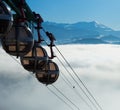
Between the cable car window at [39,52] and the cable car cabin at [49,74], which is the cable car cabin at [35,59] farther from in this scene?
the cable car cabin at [49,74]

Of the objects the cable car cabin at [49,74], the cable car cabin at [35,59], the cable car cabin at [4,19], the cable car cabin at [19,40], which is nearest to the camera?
the cable car cabin at [4,19]

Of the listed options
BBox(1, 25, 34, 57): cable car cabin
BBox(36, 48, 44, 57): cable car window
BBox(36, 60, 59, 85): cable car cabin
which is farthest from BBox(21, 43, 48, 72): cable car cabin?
BBox(1, 25, 34, 57): cable car cabin

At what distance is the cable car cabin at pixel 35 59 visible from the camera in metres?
19.4

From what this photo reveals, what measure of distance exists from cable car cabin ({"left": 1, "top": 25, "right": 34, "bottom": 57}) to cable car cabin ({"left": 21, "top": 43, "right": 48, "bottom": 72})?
3.10 meters

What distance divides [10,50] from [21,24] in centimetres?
144

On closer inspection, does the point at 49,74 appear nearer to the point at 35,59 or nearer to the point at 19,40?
the point at 35,59

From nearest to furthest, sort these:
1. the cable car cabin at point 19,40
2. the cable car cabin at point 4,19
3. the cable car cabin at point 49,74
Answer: the cable car cabin at point 4,19 → the cable car cabin at point 19,40 → the cable car cabin at point 49,74

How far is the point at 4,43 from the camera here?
16.1m

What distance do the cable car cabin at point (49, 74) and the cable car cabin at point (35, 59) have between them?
6.71ft

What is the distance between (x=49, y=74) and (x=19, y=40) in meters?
7.63

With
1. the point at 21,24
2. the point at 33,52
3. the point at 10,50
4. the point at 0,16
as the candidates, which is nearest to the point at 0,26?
the point at 0,16

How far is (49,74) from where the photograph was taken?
23125mm

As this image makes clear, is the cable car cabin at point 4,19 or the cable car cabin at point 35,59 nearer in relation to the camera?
the cable car cabin at point 4,19

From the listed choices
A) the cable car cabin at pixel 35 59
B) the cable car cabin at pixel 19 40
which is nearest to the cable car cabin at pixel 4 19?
the cable car cabin at pixel 19 40
